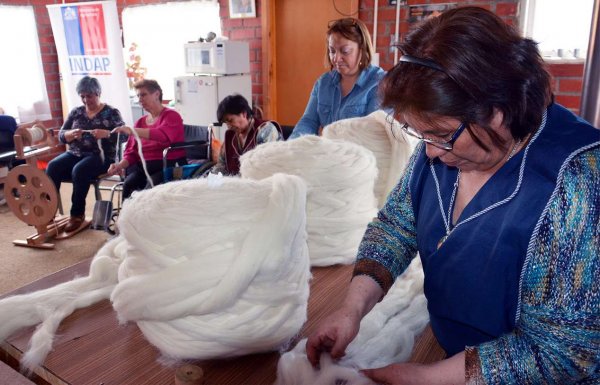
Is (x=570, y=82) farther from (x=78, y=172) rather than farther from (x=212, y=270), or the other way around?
(x=78, y=172)

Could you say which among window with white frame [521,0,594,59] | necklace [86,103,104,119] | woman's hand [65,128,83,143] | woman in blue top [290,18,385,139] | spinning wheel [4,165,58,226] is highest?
window with white frame [521,0,594,59]

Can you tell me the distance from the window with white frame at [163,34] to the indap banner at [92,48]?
58 cm

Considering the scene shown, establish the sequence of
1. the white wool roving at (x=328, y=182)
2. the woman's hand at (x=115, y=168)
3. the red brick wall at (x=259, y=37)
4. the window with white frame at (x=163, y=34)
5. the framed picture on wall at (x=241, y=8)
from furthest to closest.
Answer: the window with white frame at (x=163, y=34), the framed picture on wall at (x=241, y=8), the woman's hand at (x=115, y=168), the red brick wall at (x=259, y=37), the white wool roving at (x=328, y=182)

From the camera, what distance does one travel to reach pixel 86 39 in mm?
4918

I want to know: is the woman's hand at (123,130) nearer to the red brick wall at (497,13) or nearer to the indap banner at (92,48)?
the indap banner at (92,48)

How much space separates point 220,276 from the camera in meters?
0.71

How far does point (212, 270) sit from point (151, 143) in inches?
117

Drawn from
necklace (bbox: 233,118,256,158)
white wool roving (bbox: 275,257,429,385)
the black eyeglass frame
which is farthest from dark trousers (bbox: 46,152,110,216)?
the black eyeglass frame

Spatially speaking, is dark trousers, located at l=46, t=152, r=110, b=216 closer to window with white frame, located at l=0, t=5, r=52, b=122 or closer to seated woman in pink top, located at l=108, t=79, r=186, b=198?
seated woman in pink top, located at l=108, t=79, r=186, b=198

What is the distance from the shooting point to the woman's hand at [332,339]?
0.74 metres

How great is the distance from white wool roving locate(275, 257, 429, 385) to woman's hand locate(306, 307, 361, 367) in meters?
0.01

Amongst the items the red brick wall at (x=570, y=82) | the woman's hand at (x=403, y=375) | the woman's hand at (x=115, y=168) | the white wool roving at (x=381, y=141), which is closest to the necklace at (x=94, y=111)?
the woman's hand at (x=115, y=168)

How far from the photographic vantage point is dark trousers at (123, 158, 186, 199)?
135 inches

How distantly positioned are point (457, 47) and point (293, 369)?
1.73 feet
